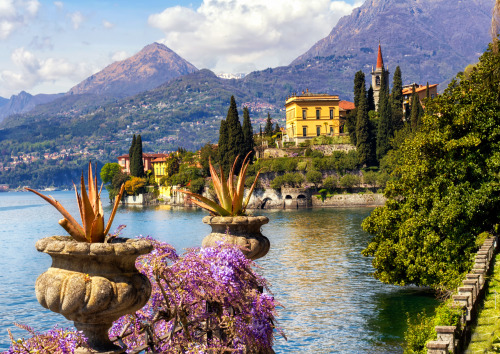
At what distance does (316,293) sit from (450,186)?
400 inches

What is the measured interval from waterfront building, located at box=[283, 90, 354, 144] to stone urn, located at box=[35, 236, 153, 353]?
95885mm

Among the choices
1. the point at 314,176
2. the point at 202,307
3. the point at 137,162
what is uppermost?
the point at 137,162

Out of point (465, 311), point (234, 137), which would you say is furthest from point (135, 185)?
point (465, 311)

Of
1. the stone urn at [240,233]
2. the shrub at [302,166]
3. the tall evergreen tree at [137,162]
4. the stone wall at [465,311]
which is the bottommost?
the stone wall at [465,311]

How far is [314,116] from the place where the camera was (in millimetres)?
101562

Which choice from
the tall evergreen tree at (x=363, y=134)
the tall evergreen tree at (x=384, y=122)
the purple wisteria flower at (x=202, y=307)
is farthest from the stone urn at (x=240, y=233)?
the tall evergreen tree at (x=384, y=122)

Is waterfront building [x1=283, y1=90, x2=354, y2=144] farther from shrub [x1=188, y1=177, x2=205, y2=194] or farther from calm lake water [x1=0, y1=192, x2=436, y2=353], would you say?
calm lake water [x1=0, y1=192, x2=436, y2=353]

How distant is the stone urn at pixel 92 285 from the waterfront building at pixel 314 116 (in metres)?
95.9

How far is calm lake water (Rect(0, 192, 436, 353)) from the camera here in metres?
22.3

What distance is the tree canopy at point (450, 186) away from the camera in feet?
72.8

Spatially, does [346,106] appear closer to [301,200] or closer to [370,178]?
[370,178]

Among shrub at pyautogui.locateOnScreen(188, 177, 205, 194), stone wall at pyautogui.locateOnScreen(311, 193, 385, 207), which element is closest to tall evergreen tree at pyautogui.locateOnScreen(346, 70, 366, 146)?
stone wall at pyautogui.locateOnScreen(311, 193, 385, 207)

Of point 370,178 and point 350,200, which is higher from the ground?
point 370,178

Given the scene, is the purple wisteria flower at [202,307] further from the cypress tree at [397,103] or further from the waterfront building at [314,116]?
the waterfront building at [314,116]
